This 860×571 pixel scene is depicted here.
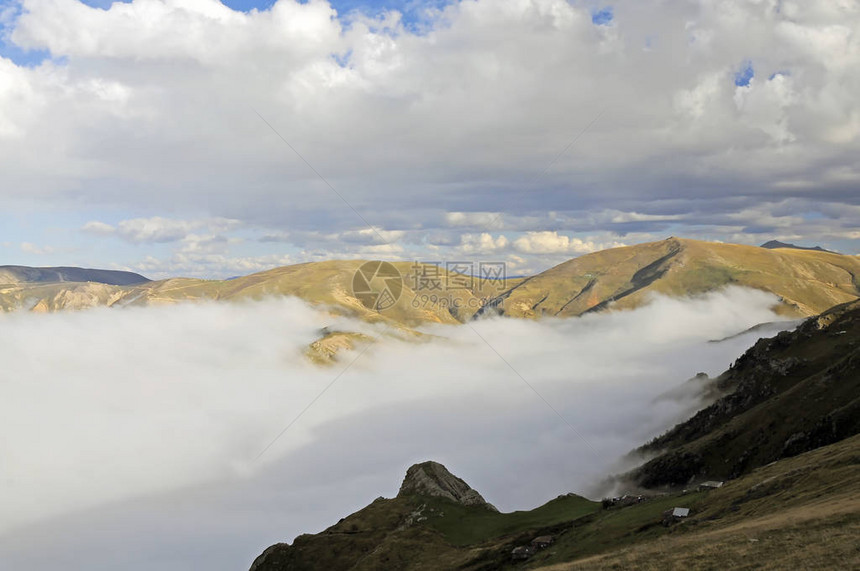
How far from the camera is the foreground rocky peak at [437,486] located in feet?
406

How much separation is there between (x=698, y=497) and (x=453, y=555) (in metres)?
40.8

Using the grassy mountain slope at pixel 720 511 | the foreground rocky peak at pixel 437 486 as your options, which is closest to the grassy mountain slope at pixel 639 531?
the grassy mountain slope at pixel 720 511

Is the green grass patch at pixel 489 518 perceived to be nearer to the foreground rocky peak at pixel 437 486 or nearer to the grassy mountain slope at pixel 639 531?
the grassy mountain slope at pixel 639 531

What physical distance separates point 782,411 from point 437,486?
90510 mm

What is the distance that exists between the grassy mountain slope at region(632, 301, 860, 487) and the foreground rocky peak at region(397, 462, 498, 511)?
198ft

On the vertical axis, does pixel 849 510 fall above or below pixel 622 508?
above

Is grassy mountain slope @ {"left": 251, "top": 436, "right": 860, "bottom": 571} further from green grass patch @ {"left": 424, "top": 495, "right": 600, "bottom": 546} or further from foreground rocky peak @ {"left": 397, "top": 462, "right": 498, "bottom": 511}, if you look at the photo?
foreground rocky peak @ {"left": 397, "top": 462, "right": 498, "bottom": 511}

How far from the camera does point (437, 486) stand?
127m

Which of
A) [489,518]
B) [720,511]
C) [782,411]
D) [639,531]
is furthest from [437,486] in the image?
[782,411]

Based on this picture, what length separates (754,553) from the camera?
37.2m

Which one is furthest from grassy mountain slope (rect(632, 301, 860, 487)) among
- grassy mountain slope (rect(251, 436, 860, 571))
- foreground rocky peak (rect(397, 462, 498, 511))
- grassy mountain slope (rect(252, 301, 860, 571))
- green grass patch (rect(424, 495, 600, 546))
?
foreground rocky peak (rect(397, 462, 498, 511))

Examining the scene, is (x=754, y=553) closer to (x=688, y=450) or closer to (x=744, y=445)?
(x=744, y=445)

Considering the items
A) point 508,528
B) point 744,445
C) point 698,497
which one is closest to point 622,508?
point 698,497

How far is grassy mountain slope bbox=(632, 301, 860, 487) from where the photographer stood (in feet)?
388
